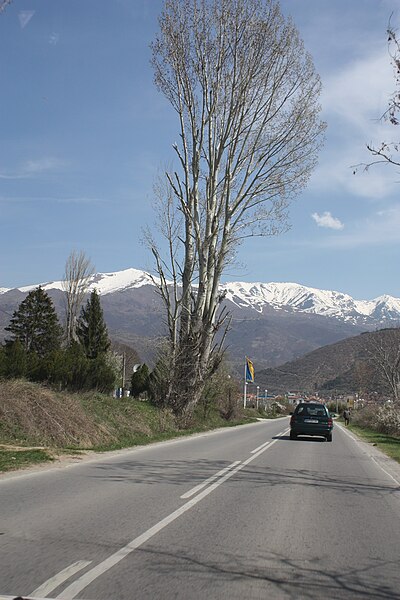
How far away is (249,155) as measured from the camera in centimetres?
3016

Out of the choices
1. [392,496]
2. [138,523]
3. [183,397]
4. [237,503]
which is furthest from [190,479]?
[183,397]

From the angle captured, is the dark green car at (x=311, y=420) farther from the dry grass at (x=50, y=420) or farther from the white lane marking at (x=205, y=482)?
the white lane marking at (x=205, y=482)

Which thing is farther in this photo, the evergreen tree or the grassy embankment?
the evergreen tree

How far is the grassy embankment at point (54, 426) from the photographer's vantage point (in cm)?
1594

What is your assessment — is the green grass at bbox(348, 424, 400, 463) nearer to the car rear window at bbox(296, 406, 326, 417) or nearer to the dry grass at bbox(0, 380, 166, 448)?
the car rear window at bbox(296, 406, 326, 417)

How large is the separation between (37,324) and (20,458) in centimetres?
4681

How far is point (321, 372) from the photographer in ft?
526

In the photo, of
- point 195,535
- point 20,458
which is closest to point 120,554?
point 195,535

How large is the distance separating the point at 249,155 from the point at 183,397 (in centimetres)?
1232

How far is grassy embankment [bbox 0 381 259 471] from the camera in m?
15.9

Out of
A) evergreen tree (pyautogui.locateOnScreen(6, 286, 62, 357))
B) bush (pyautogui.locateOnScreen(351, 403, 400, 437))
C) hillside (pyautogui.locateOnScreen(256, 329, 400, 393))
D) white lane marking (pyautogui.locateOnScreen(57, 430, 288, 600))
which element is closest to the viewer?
white lane marking (pyautogui.locateOnScreen(57, 430, 288, 600))

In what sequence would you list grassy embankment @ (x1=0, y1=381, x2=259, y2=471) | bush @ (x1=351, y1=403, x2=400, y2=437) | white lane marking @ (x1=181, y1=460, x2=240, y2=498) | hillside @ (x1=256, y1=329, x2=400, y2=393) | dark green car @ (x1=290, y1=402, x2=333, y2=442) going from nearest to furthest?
white lane marking @ (x1=181, y1=460, x2=240, y2=498) → grassy embankment @ (x1=0, y1=381, x2=259, y2=471) → dark green car @ (x1=290, y1=402, x2=333, y2=442) → bush @ (x1=351, y1=403, x2=400, y2=437) → hillside @ (x1=256, y1=329, x2=400, y2=393)

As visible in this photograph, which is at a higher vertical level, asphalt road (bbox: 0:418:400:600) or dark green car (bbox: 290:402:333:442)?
dark green car (bbox: 290:402:333:442)

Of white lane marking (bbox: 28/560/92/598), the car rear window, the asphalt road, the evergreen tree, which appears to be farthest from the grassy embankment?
the evergreen tree
